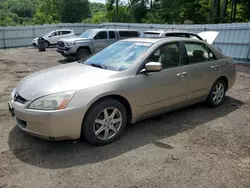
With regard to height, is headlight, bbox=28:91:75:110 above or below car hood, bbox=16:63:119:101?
below

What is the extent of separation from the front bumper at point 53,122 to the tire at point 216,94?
302cm

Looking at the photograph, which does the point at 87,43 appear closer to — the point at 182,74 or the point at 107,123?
the point at 182,74

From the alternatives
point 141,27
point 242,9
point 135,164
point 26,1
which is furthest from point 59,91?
point 26,1

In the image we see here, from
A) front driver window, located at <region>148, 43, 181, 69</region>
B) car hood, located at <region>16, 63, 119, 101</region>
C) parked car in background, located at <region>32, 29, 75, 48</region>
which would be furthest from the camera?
parked car in background, located at <region>32, 29, 75, 48</region>

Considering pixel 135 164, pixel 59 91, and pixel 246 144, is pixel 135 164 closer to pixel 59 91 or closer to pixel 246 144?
pixel 59 91

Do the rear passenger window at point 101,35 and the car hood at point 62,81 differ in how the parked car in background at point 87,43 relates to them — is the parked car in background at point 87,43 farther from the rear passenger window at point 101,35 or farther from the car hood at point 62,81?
the car hood at point 62,81

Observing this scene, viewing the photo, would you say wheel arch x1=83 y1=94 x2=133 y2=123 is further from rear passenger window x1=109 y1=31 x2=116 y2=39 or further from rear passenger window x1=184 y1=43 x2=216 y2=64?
rear passenger window x1=109 y1=31 x2=116 y2=39

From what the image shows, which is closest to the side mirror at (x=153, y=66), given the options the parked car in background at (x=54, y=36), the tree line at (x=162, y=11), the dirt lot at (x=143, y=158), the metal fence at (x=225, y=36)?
the dirt lot at (x=143, y=158)

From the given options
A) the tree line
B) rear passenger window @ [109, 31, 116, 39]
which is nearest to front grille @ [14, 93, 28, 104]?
rear passenger window @ [109, 31, 116, 39]

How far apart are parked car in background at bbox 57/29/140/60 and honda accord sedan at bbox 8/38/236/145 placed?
295 inches

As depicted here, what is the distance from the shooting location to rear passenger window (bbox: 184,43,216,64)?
4.50 metres

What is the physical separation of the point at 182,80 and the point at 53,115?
2344mm

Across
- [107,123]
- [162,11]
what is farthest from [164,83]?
[162,11]

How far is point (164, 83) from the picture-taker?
13.1ft
